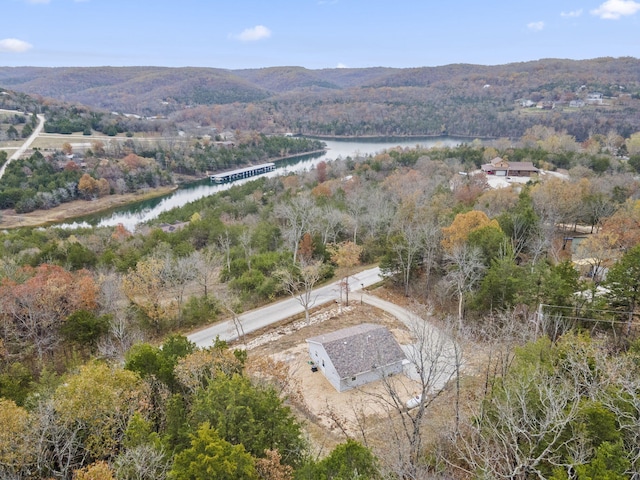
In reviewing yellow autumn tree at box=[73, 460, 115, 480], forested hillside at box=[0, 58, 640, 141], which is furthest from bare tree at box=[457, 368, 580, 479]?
forested hillside at box=[0, 58, 640, 141]

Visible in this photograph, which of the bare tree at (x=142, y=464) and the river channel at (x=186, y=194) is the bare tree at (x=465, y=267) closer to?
the bare tree at (x=142, y=464)

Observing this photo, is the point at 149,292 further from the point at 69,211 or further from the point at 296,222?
the point at 69,211

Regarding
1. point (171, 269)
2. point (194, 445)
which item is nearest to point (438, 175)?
point (171, 269)

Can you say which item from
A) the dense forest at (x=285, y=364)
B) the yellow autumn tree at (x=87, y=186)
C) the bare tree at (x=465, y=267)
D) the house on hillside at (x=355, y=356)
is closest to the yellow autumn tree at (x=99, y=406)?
the dense forest at (x=285, y=364)

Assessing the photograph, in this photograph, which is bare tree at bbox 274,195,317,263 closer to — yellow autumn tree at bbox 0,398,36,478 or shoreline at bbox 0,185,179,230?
yellow autumn tree at bbox 0,398,36,478

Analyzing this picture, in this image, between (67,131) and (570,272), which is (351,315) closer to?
(570,272)

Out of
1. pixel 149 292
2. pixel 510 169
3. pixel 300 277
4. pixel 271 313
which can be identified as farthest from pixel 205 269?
pixel 510 169
